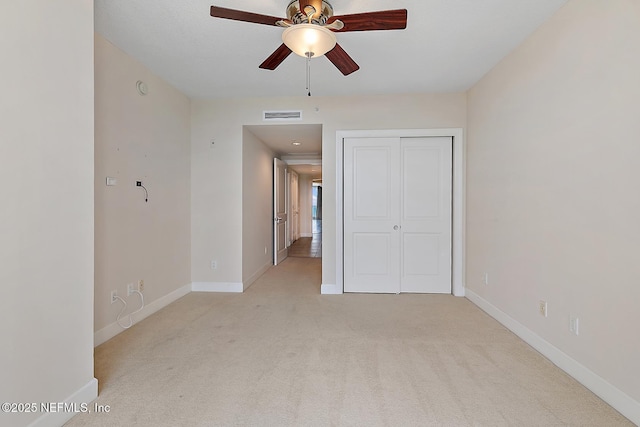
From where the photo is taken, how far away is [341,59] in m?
2.22

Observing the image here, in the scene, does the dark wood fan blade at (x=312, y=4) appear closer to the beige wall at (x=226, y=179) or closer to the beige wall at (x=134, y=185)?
the beige wall at (x=134, y=185)

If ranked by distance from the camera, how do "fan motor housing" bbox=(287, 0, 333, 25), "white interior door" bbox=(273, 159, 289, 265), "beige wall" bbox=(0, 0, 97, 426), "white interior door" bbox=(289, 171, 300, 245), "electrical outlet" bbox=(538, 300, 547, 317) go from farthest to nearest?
"white interior door" bbox=(289, 171, 300, 245), "white interior door" bbox=(273, 159, 289, 265), "electrical outlet" bbox=(538, 300, 547, 317), "fan motor housing" bbox=(287, 0, 333, 25), "beige wall" bbox=(0, 0, 97, 426)

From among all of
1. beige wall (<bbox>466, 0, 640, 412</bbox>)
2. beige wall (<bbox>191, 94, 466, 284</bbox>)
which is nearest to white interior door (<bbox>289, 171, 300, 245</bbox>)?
beige wall (<bbox>191, 94, 466, 284</bbox>)

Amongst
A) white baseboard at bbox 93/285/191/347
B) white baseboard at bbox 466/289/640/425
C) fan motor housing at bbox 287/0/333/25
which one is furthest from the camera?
white baseboard at bbox 93/285/191/347

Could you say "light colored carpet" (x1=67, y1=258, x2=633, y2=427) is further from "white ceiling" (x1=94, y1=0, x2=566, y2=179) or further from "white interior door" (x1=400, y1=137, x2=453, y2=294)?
"white ceiling" (x1=94, y1=0, x2=566, y2=179)

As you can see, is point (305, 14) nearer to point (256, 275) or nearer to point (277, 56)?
point (277, 56)

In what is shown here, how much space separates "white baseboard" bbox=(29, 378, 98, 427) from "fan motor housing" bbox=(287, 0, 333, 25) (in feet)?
8.30

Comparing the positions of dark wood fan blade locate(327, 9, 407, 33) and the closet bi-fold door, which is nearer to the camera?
dark wood fan blade locate(327, 9, 407, 33)

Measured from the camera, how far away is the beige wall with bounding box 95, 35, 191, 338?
2.47 meters

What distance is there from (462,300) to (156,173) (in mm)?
3901

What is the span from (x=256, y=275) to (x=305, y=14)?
3676 mm

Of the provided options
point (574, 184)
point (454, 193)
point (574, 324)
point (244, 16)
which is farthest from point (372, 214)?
point (244, 16)

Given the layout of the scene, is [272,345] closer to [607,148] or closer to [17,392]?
[17,392]

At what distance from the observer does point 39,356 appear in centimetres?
139
